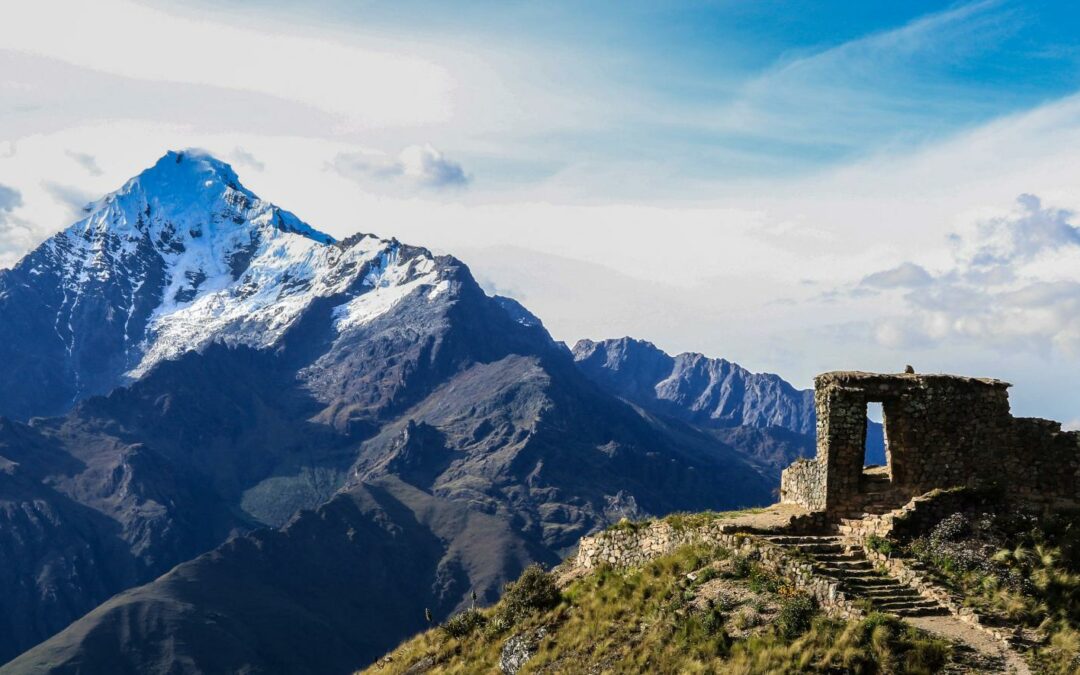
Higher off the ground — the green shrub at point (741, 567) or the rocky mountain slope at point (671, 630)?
the green shrub at point (741, 567)

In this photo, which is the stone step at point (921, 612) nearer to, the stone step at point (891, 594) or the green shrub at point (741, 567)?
the stone step at point (891, 594)

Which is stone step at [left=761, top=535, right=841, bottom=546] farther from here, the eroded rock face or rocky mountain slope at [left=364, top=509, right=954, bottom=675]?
the eroded rock face

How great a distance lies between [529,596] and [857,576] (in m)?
11.7

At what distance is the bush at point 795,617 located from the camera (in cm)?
3111

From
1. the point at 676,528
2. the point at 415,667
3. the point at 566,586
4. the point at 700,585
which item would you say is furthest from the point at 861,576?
the point at 415,667

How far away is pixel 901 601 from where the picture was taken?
32656 mm

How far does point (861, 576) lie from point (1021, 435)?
8.80 metres

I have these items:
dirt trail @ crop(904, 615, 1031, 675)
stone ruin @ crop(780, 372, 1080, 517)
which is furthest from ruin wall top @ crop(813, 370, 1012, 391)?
dirt trail @ crop(904, 615, 1031, 675)

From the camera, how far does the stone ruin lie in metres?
38.1

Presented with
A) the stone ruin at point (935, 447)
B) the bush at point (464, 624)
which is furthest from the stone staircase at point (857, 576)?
the bush at point (464, 624)

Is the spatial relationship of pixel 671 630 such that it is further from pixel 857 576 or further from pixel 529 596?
pixel 529 596

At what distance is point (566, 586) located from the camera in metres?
41.2

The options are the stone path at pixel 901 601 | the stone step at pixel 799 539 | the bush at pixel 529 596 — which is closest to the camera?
the stone path at pixel 901 601

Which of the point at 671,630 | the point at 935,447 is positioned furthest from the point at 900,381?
the point at 671,630
